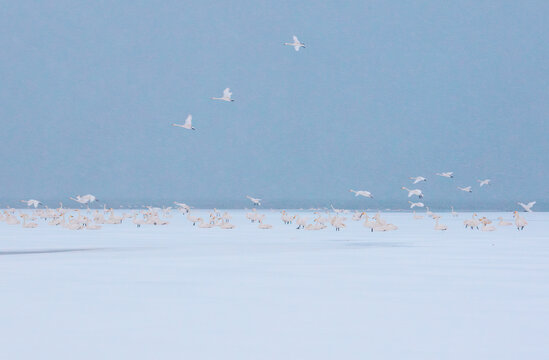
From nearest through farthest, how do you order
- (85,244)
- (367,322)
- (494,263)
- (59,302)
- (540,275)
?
(367,322), (59,302), (540,275), (494,263), (85,244)

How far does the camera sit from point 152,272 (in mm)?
18438

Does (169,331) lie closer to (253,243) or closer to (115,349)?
(115,349)

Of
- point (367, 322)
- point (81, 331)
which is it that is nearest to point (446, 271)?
point (367, 322)

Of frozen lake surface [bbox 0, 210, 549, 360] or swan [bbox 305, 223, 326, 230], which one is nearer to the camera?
frozen lake surface [bbox 0, 210, 549, 360]

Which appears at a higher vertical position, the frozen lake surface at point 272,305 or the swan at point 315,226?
the swan at point 315,226

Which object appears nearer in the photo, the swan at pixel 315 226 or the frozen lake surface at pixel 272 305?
the frozen lake surface at pixel 272 305

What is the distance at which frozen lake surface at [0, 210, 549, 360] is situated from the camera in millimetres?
10125

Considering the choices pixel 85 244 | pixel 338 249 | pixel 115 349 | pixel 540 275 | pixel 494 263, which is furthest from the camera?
pixel 85 244

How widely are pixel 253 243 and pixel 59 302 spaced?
53.9ft

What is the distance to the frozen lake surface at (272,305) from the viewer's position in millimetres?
10125

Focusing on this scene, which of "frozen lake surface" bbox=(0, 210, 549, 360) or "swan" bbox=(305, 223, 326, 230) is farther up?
"swan" bbox=(305, 223, 326, 230)

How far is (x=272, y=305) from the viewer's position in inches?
528

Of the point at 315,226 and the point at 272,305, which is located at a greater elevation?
the point at 315,226

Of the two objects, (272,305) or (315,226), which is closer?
(272,305)
